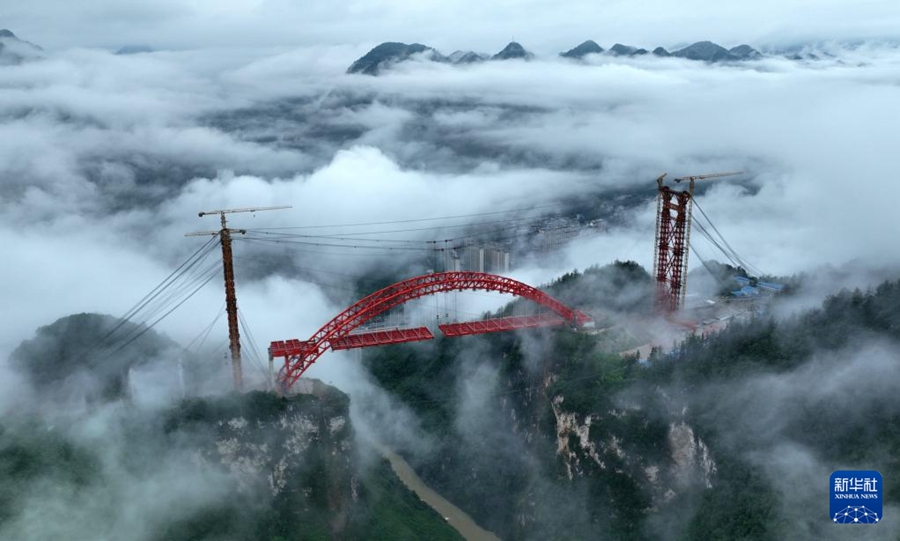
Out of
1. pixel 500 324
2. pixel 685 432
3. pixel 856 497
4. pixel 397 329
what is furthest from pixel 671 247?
pixel 856 497

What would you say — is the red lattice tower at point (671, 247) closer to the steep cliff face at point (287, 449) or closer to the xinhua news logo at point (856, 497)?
the xinhua news logo at point (856, 497)

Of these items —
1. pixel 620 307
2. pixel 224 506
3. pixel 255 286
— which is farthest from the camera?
pixel 255 286

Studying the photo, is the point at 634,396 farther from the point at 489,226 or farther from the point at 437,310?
the point at 489,226

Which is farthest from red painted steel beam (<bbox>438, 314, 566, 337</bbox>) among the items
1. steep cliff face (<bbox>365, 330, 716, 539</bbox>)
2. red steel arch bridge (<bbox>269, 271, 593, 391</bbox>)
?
steep cliff face (<bbox>365, 330, 716, 539</bbox>)

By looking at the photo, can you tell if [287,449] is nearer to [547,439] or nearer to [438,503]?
[438,503]

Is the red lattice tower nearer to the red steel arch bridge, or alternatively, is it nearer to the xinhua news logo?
the red steel arch bridge

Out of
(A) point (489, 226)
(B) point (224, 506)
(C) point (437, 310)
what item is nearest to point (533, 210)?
(A) point (489, 226)
